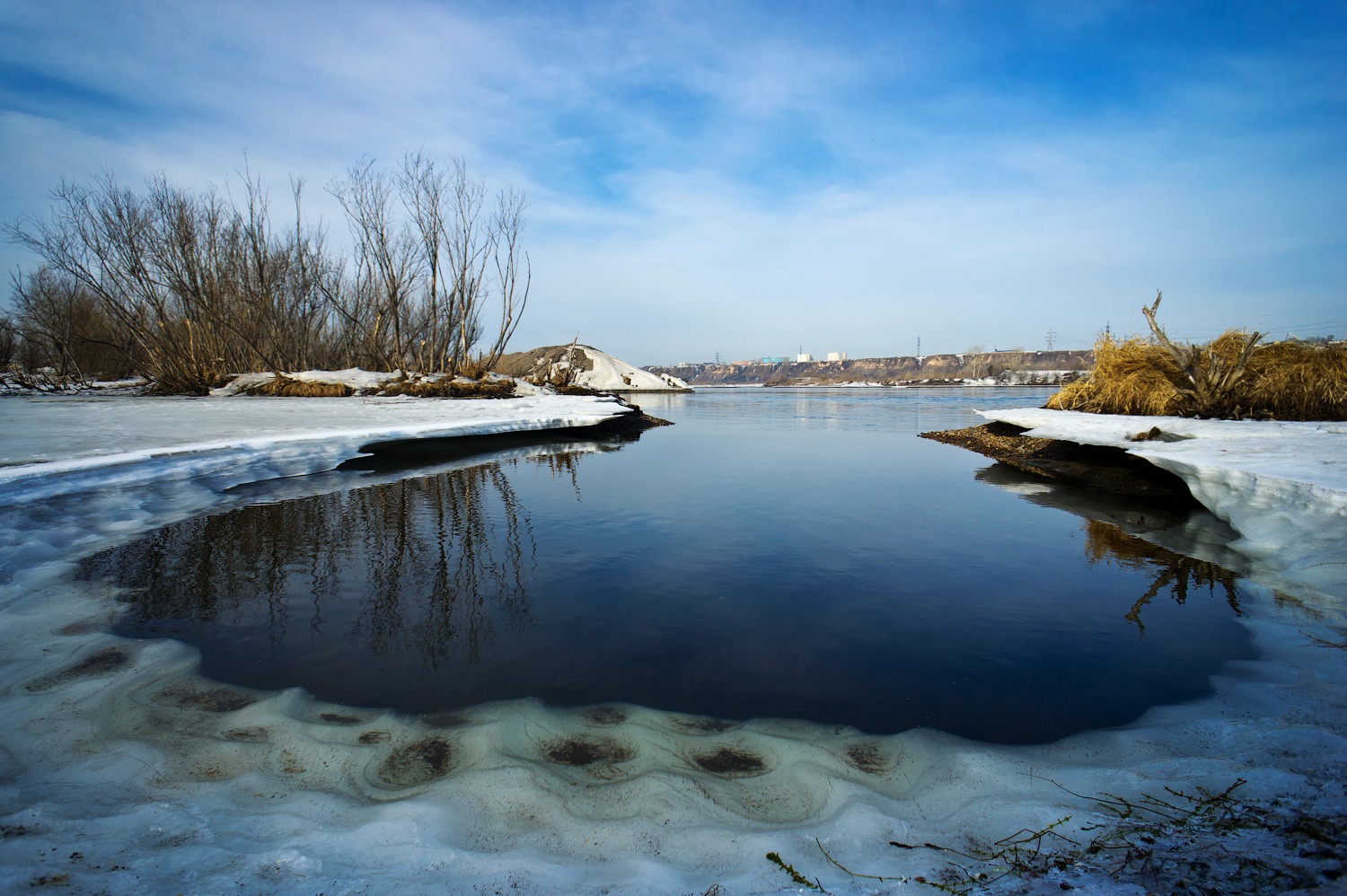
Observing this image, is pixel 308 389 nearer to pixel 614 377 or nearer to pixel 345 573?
pixel 345 573

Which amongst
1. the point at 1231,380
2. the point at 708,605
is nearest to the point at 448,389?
the point at 708,605

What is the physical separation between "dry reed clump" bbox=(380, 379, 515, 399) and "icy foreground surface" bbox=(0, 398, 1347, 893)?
51.5 ft

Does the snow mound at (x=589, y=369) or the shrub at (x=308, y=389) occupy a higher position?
the snow mound at (x=589, y=369)

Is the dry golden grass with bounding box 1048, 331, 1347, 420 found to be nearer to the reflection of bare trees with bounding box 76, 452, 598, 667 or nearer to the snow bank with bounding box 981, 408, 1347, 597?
the snow bank with bounding box 981, 408, 1347, 597

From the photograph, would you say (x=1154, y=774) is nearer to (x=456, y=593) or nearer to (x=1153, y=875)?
(x=1153, y=875)

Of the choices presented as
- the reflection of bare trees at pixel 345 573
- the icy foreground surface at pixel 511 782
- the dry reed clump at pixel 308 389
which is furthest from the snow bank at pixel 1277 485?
the dry reed clump at pixel 308 389

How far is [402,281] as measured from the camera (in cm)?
2388

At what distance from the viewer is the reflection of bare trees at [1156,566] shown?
152 inches

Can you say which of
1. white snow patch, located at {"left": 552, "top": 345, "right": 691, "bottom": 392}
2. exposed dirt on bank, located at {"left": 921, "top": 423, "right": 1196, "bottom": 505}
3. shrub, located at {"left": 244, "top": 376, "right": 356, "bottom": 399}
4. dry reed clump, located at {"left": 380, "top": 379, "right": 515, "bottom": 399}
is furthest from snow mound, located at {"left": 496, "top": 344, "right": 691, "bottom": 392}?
exposed dirt on bank, located at {"left": 921, "top": 423, "right": 1196, "bottom": 505}

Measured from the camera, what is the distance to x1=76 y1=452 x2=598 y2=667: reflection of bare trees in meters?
3.32

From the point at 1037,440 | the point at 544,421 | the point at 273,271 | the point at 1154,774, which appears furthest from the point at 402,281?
the point at 1154,774

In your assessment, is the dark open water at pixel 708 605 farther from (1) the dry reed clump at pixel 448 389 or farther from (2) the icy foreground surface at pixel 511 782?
(1) the dry reed clump at pixel 448 389

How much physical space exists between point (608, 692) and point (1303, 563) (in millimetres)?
4771

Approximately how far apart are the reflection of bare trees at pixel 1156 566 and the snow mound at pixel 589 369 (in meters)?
34.8
